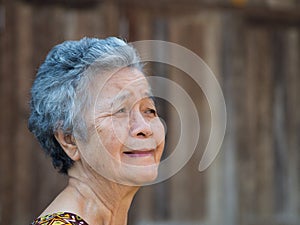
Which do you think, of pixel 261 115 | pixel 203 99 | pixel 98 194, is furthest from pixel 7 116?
pixel 98 194

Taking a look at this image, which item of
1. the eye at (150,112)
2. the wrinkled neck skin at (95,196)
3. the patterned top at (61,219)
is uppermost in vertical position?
the eye at (150,112)

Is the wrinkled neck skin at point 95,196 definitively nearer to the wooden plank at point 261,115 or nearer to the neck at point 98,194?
the neck at point 98,194

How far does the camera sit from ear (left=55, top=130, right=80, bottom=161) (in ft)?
7.35

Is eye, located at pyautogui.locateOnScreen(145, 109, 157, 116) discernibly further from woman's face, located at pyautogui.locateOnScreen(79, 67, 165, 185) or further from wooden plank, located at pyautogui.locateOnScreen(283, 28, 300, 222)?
wooden plank, located at pyautogui.locateOnScreen(283, 28, 300, 222)

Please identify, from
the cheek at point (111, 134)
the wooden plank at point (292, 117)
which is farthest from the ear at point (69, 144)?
the wooden plank at point (292, 117)

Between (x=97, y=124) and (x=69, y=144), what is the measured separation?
0.40 ft

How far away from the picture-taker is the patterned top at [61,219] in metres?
2.06

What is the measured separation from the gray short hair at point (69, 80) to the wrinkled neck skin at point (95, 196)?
13cm

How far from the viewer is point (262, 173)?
5.23m

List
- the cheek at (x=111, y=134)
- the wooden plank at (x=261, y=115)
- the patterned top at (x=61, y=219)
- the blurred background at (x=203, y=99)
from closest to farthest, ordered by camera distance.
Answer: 1. the patterned top at (x=61, y=219)
2. the cheek at (x=111, y=134)
3. the blurred background at (x=203, y=99)
4. the wooden plank at (x=261, y=115)

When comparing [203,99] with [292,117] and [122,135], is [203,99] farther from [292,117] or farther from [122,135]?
[122,135]

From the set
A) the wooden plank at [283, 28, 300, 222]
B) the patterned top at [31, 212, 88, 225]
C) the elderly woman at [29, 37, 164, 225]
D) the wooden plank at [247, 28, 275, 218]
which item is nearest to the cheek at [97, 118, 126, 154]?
the elderly woman at [29, 37, 164, 225]

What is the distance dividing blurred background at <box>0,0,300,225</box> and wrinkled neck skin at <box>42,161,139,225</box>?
2153 millimetres

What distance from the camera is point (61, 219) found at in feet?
6.79
